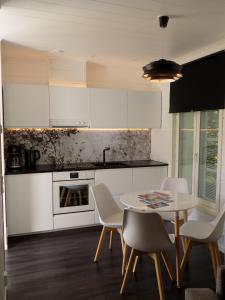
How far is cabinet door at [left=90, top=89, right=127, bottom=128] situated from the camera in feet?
13.8

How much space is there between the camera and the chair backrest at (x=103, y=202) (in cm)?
299

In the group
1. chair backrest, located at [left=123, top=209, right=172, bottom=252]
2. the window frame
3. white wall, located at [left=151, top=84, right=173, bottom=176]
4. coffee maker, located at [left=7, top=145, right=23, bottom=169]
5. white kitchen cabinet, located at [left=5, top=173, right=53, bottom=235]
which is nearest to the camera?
chair backrest, located at [left=123, top=209, right=172, bottom=252]

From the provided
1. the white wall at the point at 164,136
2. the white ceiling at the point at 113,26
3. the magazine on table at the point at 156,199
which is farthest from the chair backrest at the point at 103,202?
the white ceiling at the point at 113,26

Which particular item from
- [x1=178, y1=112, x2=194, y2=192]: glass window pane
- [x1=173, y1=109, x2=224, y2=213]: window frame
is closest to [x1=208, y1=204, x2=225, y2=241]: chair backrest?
[x1=173, y1=109, x2=224, y2=213]: window frame

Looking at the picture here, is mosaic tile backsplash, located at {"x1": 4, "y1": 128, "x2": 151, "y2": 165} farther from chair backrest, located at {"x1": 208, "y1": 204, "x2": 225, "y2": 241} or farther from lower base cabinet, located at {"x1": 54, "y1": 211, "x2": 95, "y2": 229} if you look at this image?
chair backrest, located at {"x1": 208, "y1": 204, "x2": 225, "y2": 241}

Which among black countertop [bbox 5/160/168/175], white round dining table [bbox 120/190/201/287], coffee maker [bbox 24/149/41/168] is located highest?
coffee maker [bbox 24/149/41/168]

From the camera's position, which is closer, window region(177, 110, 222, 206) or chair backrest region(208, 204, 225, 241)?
chair backrest region(208, 204, 225, 241)

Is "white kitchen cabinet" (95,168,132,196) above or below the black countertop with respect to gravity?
below

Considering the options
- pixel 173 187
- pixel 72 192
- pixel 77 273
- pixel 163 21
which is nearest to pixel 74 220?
pixel 72 192

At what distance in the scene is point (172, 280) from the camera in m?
2.64

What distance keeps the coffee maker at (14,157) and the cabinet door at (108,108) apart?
1.20 metres

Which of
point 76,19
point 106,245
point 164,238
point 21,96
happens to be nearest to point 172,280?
point 164,238

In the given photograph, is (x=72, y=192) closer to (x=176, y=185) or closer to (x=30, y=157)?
(x=30, y=157)

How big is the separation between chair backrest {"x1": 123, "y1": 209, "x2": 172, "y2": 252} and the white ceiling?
1759 mm
